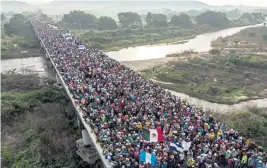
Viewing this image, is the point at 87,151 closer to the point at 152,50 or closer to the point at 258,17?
the point at 152,50

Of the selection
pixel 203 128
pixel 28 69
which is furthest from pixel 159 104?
pixel 28 69

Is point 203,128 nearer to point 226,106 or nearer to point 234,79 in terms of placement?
point 226,106

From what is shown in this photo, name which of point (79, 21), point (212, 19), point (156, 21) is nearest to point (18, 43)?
point (79, 21)

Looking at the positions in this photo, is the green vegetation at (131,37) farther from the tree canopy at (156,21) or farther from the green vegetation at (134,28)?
the tree canopy at (156,21)

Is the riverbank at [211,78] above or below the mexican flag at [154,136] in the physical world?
below

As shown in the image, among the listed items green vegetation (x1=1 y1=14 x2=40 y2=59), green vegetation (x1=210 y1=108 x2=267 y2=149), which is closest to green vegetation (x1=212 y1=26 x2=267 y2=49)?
green vegetation (x1=210 y1=108 x2=267 y2=149)

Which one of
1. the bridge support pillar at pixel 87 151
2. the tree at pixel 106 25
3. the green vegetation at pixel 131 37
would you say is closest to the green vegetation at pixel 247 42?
the green vegetation at pixel 131 37
